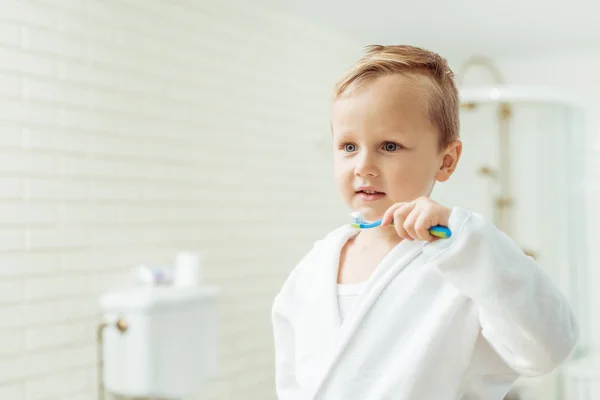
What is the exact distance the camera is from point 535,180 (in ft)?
11.9

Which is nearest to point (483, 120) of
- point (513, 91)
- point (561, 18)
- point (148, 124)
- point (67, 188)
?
point (513, 91)

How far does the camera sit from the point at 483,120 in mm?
3785

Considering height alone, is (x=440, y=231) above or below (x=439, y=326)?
above

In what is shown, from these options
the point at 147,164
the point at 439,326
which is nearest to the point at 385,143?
the point at 439,326

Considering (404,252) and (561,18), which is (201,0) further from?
(404,252)

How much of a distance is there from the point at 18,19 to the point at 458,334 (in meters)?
1.86

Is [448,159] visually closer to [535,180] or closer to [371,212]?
[371,212]

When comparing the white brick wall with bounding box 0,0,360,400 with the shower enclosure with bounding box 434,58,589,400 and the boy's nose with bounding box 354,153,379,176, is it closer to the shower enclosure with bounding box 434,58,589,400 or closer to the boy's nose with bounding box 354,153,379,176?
the shower enclosure with bounding box 434,58,589,400

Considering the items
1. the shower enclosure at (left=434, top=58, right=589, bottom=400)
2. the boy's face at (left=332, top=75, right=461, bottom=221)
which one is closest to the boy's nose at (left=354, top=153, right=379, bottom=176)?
the boy's face at (left=332, top=75, right=461, bottom=221)

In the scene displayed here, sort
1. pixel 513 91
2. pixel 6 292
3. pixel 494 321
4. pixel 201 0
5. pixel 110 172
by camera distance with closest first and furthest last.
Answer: pixel 494 321 < pixel 6 292 < pixel 110 172 < pixel 201 0 < pixel 513 91

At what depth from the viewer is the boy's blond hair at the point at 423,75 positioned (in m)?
1.01

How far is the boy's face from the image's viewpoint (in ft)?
3.27

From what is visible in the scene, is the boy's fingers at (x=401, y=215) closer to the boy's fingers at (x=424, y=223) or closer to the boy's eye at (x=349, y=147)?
the boy's fingers at (x=424, y=223)

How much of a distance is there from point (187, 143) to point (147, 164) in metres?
0.26
